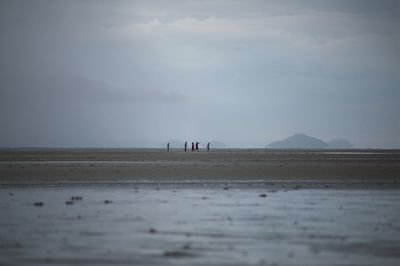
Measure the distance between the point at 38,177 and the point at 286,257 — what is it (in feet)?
99.2

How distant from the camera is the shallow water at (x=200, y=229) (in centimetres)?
1413

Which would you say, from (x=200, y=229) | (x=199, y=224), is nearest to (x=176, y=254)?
(x=200, y=229)

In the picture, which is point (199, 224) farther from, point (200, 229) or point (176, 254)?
point (176, 254)

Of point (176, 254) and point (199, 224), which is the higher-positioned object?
point (199, 224)

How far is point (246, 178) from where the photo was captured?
41.5 metres

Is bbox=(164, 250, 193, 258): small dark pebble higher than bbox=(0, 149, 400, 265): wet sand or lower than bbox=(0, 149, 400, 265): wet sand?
lower

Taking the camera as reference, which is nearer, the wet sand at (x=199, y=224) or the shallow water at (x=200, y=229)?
the shallow water at (x=200, y=229)

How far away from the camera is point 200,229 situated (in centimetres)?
1817

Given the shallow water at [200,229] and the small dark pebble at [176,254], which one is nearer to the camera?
the shallow water at [200,229]

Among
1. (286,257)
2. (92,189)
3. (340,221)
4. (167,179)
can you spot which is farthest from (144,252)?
(167,179)

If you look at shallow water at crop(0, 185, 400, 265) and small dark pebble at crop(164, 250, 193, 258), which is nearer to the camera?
shallow water at crop(0, 185, 400, 265)

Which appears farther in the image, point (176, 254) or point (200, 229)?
point (200, 229)

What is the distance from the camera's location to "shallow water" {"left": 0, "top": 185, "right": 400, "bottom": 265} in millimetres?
14133

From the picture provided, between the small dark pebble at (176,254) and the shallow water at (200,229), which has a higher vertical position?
the shallow water at (200,229)
